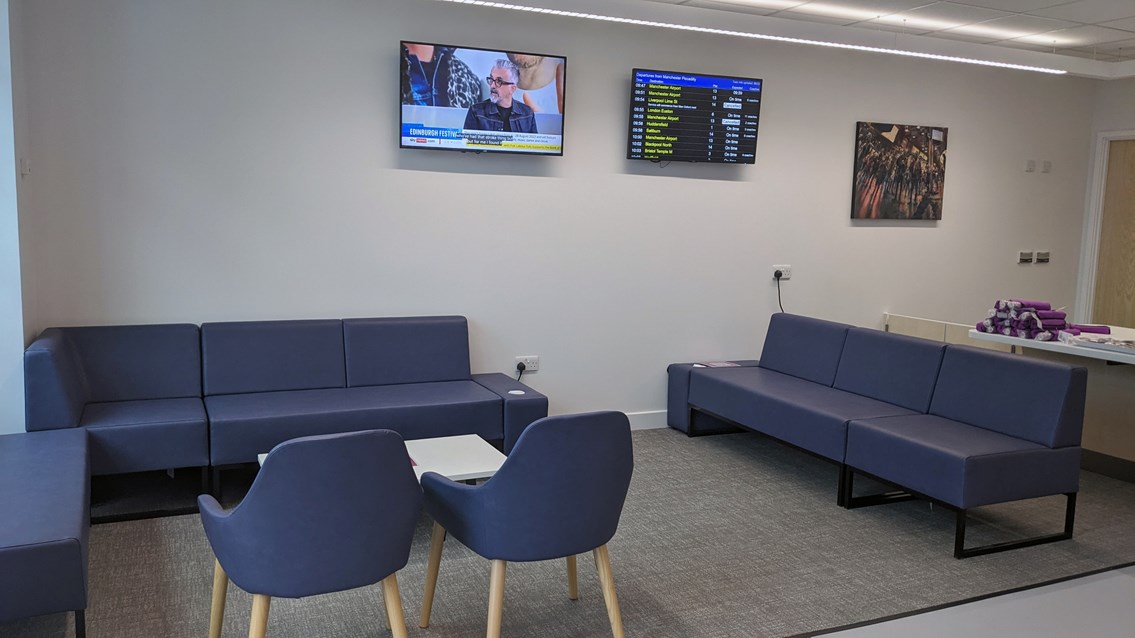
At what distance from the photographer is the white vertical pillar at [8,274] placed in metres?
3.98

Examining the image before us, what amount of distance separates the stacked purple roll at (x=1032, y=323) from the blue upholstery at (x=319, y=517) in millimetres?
4295

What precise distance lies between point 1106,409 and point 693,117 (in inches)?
125

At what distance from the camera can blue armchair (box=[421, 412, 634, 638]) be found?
2791 millimetres

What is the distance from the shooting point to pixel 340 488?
2.56 m

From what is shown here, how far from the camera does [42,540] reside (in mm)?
2723

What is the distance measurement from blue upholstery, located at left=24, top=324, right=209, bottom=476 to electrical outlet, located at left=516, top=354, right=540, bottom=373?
6.58ft

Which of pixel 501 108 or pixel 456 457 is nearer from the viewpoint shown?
pixel 456 457

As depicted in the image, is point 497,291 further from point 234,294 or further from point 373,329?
point 234,294

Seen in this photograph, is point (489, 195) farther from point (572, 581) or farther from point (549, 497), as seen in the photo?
point (549, 497)

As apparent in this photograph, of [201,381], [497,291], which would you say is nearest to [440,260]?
[497,291]

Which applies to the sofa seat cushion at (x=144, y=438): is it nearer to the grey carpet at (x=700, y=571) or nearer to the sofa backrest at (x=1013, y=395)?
the grey carpet at (x=700, y=571)

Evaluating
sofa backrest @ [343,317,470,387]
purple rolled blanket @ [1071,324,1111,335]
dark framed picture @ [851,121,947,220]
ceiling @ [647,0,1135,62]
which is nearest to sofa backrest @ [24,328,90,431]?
sofa backrest @ [343,317,470,387]

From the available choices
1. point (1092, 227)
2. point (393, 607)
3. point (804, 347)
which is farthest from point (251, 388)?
point (1092, 227)

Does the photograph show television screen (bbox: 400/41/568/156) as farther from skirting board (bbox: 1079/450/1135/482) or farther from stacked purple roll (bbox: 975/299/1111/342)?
skirting board (bbox: 1079/450/1135/482)
